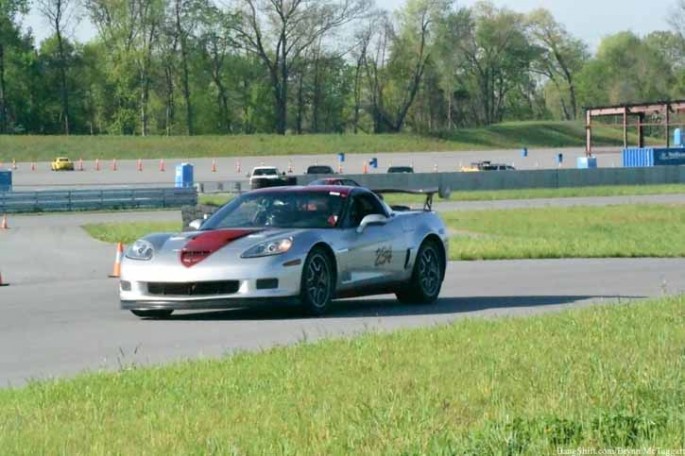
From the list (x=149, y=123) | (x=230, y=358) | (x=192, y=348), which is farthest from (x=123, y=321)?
(x=149, y=123)

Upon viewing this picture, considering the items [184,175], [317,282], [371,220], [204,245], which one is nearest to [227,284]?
[204,245]

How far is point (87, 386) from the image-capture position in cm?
905

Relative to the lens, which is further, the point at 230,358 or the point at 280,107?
the point at 280,107

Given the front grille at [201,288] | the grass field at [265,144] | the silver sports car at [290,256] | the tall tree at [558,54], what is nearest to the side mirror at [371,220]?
the silver sports car at [290,256]

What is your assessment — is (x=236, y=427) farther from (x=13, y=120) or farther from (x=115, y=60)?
(x=13, y=120)

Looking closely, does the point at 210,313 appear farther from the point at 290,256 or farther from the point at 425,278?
the point at 425,278

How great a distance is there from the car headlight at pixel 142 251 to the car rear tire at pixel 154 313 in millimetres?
563

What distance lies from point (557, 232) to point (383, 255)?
17.2m

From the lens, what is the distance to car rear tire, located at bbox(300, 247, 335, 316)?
14.5 m

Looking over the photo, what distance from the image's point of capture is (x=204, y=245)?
1447 centimetres

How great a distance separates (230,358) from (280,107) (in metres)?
102

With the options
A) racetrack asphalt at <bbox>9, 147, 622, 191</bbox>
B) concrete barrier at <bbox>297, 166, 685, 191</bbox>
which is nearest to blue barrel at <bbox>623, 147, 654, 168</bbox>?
racetrack asphalt at <bbox>9, 147, 622, 191</bbox>

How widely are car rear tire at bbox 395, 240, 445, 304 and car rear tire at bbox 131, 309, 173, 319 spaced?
2668mm

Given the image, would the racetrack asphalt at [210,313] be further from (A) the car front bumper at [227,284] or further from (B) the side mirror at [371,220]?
(B) the side mirror at [371,220]
